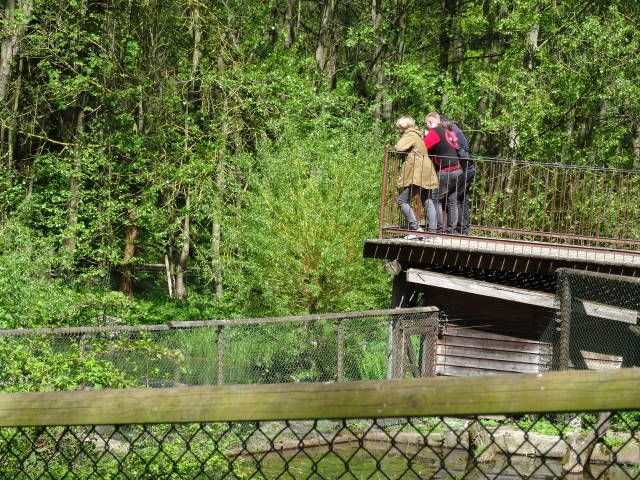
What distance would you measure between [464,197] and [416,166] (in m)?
0.94

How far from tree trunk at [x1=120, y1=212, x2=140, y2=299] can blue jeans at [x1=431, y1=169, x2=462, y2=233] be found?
41.1 ft

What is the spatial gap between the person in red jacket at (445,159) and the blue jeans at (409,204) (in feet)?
0.63

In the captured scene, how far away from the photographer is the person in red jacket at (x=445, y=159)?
14547 millimetres

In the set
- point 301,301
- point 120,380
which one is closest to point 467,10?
point 301,301

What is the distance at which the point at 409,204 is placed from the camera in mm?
14805

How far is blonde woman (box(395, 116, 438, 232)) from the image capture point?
1441 centimetres

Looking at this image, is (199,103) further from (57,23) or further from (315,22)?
(315,22)

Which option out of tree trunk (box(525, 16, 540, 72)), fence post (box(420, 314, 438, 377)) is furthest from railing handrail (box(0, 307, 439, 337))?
tree trunk (box(525, 16, 540, 72))

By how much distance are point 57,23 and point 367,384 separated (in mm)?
23801

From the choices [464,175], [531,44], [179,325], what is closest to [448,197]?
[464,175]

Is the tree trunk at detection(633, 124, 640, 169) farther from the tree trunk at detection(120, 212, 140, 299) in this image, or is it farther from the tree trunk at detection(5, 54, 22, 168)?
the tree trunk at detection(5, 54, 22, 168)

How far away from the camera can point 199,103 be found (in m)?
27.9

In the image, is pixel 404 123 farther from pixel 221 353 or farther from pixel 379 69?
pixel 379 69

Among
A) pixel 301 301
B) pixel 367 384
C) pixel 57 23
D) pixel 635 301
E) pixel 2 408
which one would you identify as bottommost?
pixel 301 301
